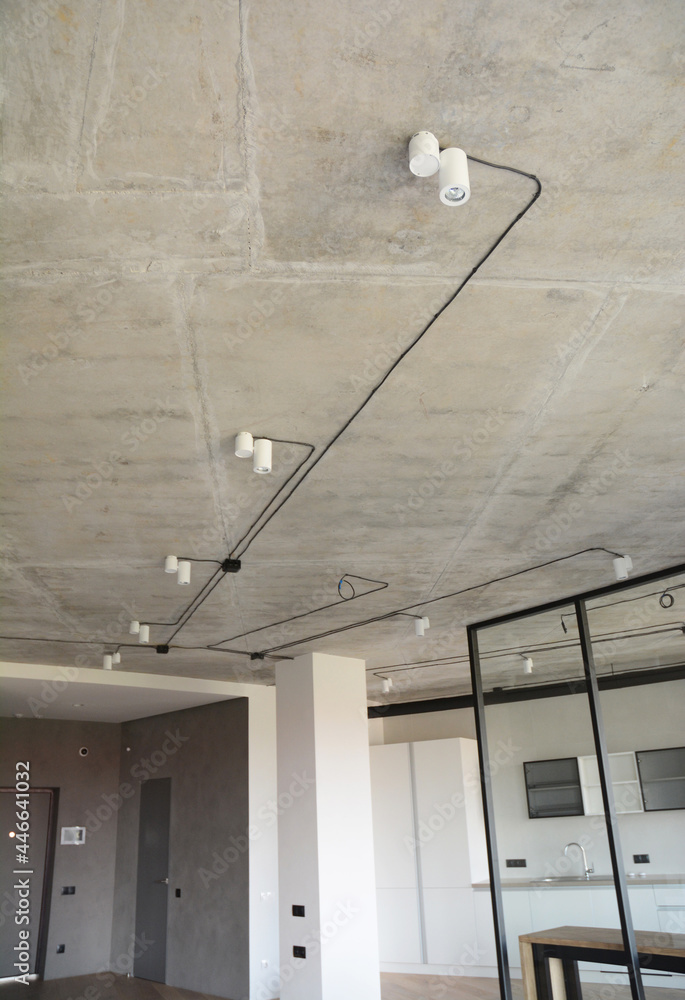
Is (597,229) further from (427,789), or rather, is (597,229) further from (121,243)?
(427,789)

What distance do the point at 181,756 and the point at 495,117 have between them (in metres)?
8.81

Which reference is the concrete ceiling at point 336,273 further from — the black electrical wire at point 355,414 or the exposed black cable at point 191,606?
the exposed black cable at point 191,606

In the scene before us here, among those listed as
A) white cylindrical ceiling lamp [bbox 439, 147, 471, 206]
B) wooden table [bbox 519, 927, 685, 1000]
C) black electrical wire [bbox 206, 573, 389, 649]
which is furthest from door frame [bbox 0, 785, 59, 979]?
white cylindrical ceiling lamp [bbox 439, 147, 471, 206]

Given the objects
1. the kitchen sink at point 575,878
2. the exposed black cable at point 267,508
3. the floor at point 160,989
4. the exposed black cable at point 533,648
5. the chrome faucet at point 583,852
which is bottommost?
the floor at point 160,989

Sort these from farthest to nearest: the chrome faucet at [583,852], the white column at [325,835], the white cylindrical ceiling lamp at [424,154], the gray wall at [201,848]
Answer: the gray wall at [201,848] < the white column at [325,835] < the chrome faucet at [583,852] < the white cylindrical ceiling lamp at [424,154]

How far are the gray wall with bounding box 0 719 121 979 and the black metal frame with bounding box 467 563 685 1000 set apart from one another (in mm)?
5754

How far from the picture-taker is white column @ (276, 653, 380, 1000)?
653 cm

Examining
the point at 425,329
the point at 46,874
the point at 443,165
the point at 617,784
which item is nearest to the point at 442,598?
the point at 617,784

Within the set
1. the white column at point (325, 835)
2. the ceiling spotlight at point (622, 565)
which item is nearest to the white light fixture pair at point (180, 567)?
the ceiling spotlight at point (622, 565)

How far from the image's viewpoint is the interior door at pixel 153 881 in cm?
891

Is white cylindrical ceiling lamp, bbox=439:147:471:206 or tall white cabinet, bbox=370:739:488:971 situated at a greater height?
white cylindrical ceiling lamp, bbox=439:147:471:206

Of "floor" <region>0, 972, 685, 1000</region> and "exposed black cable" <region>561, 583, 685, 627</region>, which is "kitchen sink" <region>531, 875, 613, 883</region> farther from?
"floor" <region>0, 972, 685, 1000</region>

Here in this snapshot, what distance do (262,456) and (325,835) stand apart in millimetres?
4774

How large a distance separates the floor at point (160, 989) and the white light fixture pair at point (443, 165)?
7.94 m
